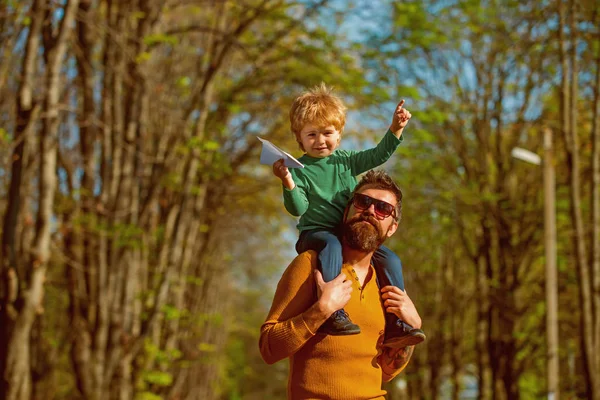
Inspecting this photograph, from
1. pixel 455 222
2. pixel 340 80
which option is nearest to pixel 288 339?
pixel 340 80

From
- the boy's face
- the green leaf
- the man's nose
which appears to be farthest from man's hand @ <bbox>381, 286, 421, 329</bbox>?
the green leaf

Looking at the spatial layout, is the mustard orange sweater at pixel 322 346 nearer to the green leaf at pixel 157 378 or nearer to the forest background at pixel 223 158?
the forest background at pixel 223 158

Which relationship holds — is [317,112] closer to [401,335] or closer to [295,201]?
[295,201]

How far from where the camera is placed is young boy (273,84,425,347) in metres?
3.91

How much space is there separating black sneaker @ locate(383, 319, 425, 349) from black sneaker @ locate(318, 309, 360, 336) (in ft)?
0.65

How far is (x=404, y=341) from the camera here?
3.94m

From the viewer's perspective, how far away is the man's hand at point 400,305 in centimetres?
Answer: 396

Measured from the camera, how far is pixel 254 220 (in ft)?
106

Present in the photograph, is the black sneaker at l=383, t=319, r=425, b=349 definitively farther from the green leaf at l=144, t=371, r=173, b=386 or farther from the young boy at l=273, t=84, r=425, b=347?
the green leaf at l=144, t=371, r=173, b=386

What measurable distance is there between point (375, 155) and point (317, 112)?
357mm

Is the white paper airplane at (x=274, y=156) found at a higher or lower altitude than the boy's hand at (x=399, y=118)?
lower

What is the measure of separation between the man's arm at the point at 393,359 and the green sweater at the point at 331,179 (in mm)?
626

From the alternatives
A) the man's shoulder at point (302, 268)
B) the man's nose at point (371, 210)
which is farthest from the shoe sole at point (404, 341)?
the man's nose at point (371, 210)

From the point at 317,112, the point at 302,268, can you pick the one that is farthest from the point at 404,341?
the point at 317,112
